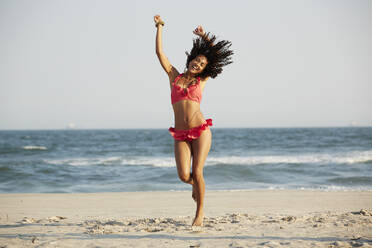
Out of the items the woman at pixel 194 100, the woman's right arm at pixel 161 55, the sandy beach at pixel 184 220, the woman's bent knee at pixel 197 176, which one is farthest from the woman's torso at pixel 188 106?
the sandy beach at pixel 184 220

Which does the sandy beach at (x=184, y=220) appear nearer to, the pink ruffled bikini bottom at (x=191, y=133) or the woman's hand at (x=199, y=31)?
the pink ruffled bikini bottom at (x=191, y=133)

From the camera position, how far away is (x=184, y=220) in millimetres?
5117

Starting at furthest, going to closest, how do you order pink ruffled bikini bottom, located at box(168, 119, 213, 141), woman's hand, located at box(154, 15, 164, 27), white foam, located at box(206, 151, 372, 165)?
white foam, located at box(206, 151, 372, 165)
woman's hand, located at box(154, 15, 164, 27)
pink ruffled bikini bottom, located at box(168, 119, 213, 141)

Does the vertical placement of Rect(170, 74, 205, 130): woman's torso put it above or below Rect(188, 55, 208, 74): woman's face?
below

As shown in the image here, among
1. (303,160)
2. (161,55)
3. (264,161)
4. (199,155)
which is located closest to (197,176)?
(199,155)

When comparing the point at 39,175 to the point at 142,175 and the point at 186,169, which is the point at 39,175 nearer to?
the point at 142,175

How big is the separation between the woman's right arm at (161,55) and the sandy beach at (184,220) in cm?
191

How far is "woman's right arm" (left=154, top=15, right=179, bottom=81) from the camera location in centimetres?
447

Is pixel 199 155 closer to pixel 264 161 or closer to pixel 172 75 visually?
pixel 172 75

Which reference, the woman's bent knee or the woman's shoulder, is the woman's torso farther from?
the woman's bent knee

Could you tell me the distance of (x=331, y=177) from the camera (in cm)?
1128

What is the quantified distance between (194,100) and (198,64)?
44 cm

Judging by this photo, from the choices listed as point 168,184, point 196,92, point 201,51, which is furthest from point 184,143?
point 168,184

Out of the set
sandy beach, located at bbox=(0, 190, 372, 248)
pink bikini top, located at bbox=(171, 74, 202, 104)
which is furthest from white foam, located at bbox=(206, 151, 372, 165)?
pink bikini top, located at bbox=(171, 74, 202, 104)
